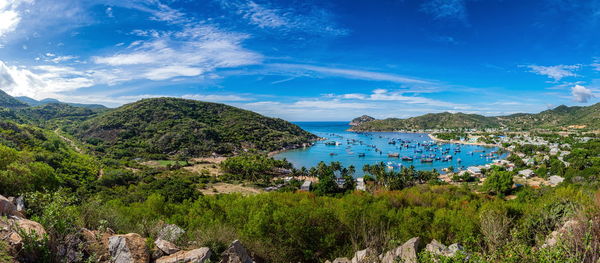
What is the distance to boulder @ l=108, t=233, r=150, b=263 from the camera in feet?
25.6

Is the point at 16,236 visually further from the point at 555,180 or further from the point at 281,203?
the point at 555,180

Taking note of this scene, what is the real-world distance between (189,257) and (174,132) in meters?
98.6

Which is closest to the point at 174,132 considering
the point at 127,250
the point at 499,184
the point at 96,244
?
the point at 499,184

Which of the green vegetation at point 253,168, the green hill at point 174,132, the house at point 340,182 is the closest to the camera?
the house at point 340,182

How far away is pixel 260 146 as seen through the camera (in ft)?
331

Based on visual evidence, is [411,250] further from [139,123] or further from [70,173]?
[139,123]

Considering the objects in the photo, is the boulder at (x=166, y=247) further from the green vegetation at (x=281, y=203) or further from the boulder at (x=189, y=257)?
the green vegetation at (x=281, y=203)

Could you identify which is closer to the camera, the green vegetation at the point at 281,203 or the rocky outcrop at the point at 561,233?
the rocky outcrop at the point at 561,233

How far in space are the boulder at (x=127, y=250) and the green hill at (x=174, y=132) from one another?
73.9 m

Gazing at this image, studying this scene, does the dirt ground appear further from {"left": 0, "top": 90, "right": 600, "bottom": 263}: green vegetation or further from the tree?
the tree

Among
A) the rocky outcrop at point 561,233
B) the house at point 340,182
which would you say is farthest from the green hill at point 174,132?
the rocky outcrop at point 561,233

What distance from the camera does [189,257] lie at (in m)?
8.20

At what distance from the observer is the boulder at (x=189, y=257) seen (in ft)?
26.5

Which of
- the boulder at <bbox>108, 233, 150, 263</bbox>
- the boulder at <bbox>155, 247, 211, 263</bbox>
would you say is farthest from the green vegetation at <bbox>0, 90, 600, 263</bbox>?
the boulder at <bbox>155, 247, 211, 263</bbox>
